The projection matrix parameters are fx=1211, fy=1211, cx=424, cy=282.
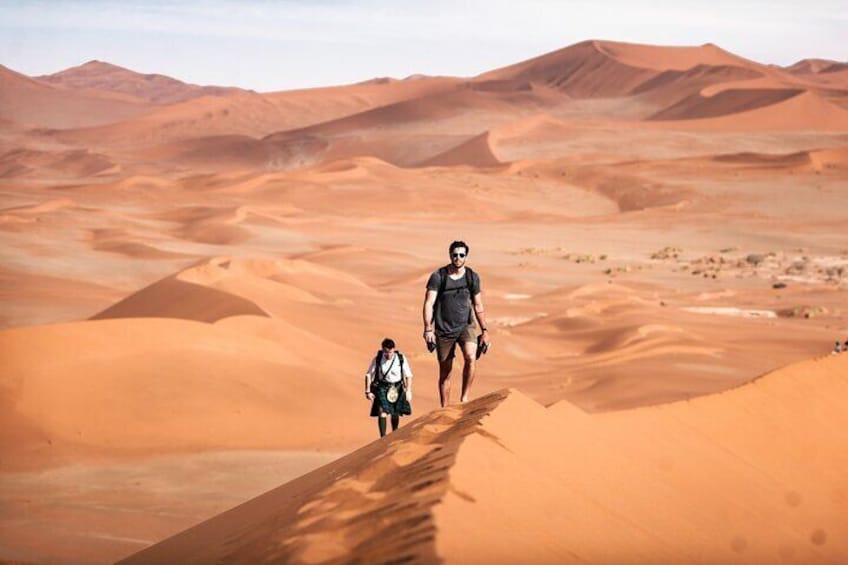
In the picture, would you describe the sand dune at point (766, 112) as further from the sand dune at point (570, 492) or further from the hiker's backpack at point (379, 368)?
the sand dune at point (570, 492)

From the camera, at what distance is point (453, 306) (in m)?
8.61

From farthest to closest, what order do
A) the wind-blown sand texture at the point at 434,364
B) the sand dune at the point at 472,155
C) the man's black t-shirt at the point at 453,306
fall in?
the sand dune at the point at 472,155, the man's black t-shirt at the point at 453,306, the wind-blown sand texture at the point at 434,364

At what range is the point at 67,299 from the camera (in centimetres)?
2534

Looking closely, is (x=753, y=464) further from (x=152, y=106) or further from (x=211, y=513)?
(x=152, y=106)

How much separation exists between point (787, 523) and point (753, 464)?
0.86m

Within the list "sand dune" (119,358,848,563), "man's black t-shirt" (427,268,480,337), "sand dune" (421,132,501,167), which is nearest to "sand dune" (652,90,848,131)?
"sand dune" (421,132,501,167)

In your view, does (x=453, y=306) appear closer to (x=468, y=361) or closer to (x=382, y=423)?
(x=468, y=361)

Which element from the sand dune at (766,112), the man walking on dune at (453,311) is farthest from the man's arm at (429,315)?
→ the sand dune at (766,112)

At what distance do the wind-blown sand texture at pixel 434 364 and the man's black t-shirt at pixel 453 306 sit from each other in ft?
1.88

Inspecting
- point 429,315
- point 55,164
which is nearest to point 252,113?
point 55,164

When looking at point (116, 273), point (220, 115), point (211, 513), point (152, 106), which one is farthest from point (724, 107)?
point (152, 106)

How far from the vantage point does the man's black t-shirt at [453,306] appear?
860cm

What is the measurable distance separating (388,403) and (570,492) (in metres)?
4.43

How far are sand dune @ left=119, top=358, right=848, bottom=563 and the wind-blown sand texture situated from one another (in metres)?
0.02
